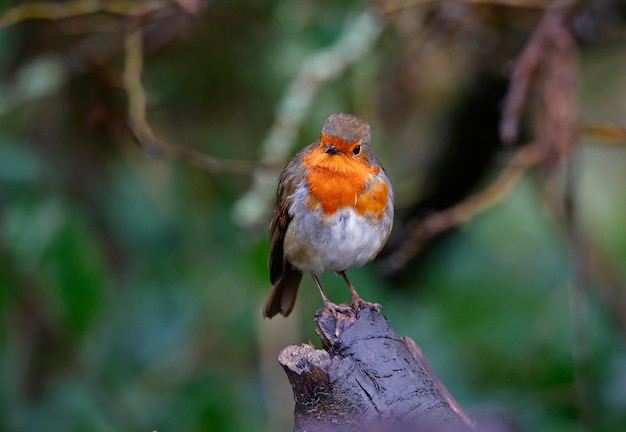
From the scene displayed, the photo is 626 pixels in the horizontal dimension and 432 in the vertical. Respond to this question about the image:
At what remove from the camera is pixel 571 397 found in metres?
4.14

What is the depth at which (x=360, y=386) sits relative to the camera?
226cm

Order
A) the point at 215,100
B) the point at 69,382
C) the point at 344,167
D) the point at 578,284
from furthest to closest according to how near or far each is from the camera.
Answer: the point at 215,100 < the point at 69,382 < the point at 578,284 < the point at 344,167

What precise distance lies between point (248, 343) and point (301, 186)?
3.73 ft

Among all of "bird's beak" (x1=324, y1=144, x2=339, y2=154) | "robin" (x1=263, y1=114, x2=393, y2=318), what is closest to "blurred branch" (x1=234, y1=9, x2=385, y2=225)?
"robin" (x1=263, y1=114, x2=393, y2=318)

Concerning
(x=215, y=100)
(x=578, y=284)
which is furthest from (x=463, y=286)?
(x=215, y=100)

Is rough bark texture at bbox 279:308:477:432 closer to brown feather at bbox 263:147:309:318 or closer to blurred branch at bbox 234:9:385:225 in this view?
brown feather at bbox 263:147:309:318

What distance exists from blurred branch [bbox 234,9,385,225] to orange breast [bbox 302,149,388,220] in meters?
0.46

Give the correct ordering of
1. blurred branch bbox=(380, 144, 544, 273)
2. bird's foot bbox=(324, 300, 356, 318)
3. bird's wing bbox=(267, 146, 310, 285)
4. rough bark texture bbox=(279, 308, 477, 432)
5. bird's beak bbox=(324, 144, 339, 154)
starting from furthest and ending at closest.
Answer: blurred branch bbox=(380, 144, 544, 273), bird's wing bbox=(267, 146, 310, 285), bird's beak bbox=(324, 144, 339, 154), bird's foot bbox=(324, 300, 356, 318), rough bark texture bbox=(279, 308, 477, 432)

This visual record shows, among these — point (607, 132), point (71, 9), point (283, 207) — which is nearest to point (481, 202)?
point (607, 132)

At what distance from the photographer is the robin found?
3367 mm

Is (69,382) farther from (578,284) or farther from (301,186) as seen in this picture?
(578,284)

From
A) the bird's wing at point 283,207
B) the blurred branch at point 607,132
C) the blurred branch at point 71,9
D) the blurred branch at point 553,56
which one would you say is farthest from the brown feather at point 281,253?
the blurred branch at point 607,132

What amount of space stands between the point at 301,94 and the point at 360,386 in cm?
199

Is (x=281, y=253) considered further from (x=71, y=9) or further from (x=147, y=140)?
(x=71, y=9)
